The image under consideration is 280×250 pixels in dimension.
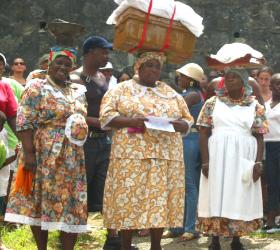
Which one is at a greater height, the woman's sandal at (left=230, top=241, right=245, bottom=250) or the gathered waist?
the gathered waist

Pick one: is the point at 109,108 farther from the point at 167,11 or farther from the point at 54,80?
the point at 167,11

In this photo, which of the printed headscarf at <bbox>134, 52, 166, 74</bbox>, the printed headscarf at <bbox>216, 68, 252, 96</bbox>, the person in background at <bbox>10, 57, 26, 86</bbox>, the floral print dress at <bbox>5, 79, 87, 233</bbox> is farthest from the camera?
the person in background at <bbox>10, 57, 26, 86</bbox>

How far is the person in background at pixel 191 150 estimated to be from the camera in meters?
7.47

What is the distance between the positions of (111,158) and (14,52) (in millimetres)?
6722

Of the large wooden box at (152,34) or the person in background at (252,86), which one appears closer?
the large wooden box at (152,34)

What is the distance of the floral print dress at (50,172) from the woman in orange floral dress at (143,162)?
33 centimetres

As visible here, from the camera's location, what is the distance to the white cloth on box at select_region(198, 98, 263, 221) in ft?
21.3

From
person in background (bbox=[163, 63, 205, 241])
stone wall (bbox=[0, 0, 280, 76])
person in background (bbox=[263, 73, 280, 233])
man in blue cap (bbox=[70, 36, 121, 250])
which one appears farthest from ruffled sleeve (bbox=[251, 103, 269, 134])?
stone wall (bbox=[0, 0, 280, 76])

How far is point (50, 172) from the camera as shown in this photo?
18.3ft

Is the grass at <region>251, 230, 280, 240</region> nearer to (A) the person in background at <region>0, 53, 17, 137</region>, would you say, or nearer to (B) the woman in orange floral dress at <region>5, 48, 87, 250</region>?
(B) the woman in orange floral dress at <region>5, 48, 87, 250</region>

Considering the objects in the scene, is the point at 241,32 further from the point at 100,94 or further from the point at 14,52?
the point at 100,94

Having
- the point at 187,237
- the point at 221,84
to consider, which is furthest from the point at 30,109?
the point at 187,237

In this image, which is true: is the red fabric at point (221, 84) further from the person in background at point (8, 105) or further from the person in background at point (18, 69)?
the person in background at point (18, 69)

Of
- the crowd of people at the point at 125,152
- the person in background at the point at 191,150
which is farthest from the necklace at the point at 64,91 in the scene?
the person in background at the point at 191,150
